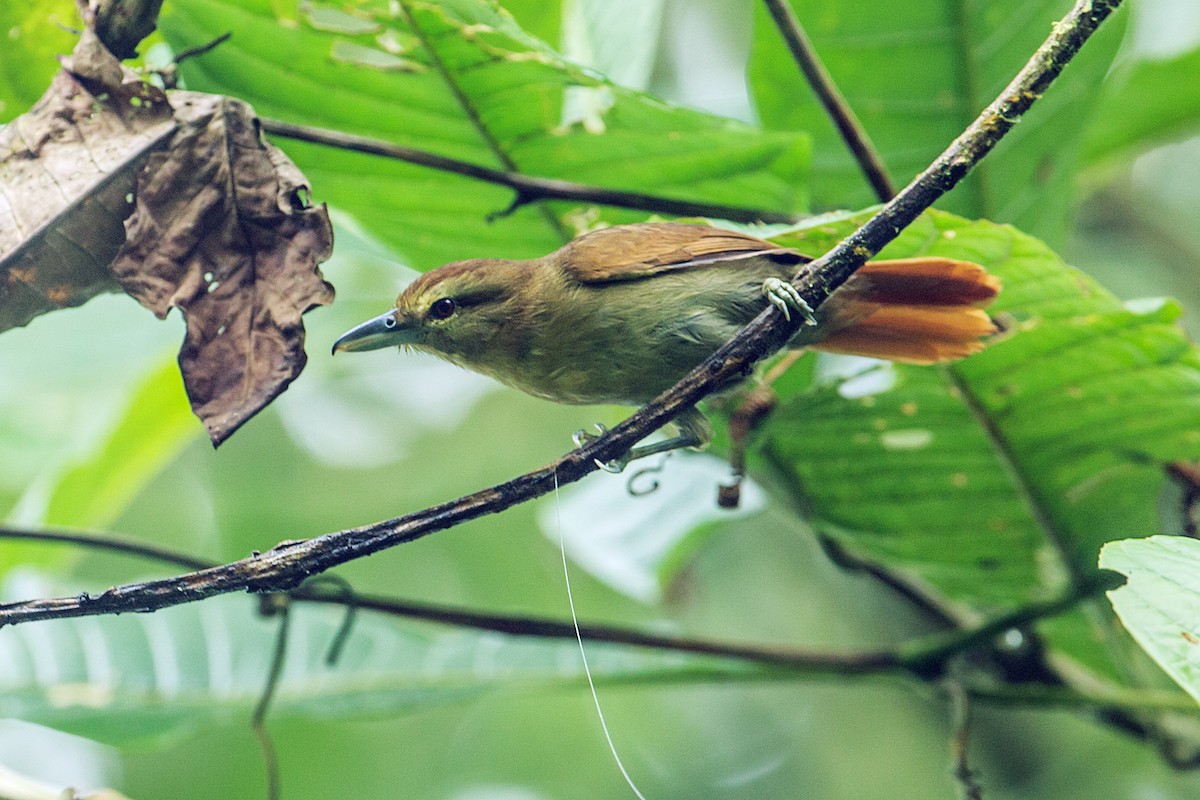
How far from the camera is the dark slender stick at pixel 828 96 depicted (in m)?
1.83

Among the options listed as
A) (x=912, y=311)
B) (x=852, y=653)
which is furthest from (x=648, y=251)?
(x=852, y=653)

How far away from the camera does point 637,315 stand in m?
1.94

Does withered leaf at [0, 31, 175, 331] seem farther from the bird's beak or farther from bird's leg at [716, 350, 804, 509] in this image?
bird's leg at [716, 350, 804, 509]

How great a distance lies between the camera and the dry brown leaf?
141 centimetres

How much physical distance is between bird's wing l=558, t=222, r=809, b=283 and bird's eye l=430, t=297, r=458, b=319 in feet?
0.69

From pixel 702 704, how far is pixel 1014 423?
2.94 metres

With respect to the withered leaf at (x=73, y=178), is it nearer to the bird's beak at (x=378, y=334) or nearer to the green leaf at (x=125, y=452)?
the bird's beak at (x=378, y=334)

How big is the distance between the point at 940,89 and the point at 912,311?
0.56m

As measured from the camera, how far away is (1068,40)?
1228 millimetres

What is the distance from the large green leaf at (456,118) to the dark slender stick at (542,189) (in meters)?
0.04

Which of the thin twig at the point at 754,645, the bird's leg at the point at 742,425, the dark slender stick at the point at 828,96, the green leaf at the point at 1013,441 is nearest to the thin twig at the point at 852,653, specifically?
the thin twig at the point at 754,645

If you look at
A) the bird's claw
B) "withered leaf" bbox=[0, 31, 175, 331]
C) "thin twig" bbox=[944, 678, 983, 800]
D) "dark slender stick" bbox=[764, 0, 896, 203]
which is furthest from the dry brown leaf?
"thin twig" bbox=[944, 678, 983, 800]

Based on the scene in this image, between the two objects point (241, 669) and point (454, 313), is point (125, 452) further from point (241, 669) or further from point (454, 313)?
point (454, 313)

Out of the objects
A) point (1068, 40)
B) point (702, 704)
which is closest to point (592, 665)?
point (1068, 40)
